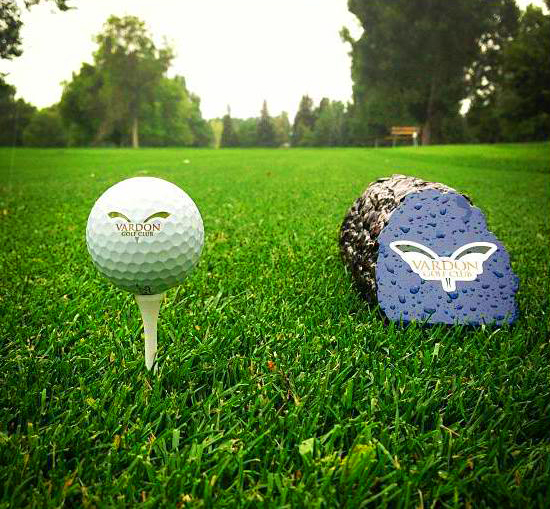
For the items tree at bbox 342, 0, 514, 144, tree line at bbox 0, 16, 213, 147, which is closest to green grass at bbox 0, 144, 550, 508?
tree at bbox 342, 0, 514, 144

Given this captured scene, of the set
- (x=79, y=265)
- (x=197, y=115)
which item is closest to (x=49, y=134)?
(x=197, y=115)

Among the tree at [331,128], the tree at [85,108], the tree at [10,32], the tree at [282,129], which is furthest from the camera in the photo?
the tree at [282,129]

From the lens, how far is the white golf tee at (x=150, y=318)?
1395 mm

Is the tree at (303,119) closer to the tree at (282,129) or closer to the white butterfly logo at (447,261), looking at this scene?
the tree at (282,129)

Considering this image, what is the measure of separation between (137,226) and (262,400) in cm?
66

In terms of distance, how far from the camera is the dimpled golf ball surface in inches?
52.3

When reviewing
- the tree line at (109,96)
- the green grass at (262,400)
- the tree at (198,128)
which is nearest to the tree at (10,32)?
the green grass at (262,400)

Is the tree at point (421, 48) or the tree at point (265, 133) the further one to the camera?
the tree at point (265, 133)

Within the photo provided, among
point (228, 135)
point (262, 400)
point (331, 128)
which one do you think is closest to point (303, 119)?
point (331, 128)

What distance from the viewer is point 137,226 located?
1.32 m

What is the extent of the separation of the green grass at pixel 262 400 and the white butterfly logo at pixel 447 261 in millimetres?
239

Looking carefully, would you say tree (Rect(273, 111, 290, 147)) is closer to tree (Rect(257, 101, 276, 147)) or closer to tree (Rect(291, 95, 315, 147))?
tree (Rect(257, 101, 276, 147))

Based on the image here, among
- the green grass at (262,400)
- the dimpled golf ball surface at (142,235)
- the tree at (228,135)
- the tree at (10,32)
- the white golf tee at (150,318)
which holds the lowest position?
the green grass at (262,400)

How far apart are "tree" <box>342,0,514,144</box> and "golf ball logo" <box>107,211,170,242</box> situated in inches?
1394
